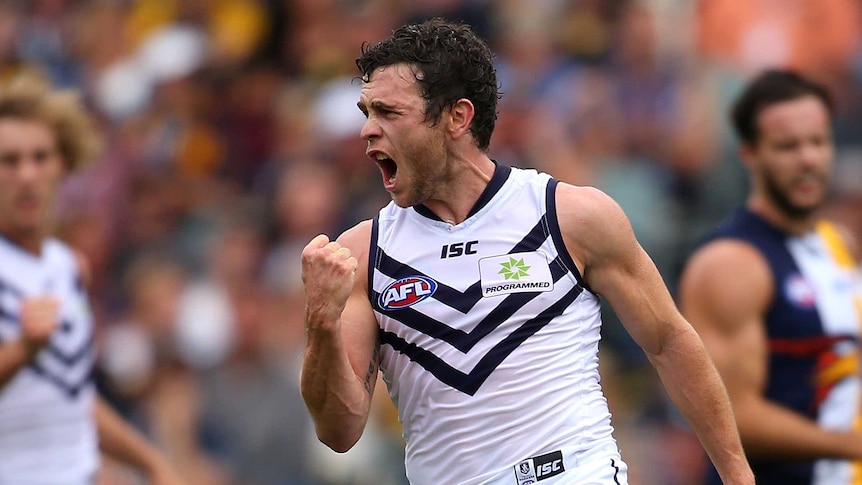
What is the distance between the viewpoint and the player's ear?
200 inches

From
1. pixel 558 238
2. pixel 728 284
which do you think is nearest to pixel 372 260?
pixel 558 238

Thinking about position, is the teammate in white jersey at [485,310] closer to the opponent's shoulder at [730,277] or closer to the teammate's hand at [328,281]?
the teammate's hand at [328,281]

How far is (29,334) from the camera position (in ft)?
21.5

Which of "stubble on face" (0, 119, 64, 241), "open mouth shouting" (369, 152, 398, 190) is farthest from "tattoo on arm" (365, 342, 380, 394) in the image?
"stubble on face" (0, 119, 64, 241)

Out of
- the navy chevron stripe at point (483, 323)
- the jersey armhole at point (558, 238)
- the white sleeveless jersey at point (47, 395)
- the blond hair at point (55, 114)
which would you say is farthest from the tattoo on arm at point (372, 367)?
the blond hair at point (55, 114)

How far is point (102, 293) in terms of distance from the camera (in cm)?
1224

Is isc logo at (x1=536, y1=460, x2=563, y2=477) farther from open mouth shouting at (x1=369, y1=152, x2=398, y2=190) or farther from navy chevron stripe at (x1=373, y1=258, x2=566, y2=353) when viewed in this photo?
open mouth shouting at (x1=369, y1=152, x2=398, y2=190)

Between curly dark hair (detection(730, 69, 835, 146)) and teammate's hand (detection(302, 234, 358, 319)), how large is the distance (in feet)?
11.0

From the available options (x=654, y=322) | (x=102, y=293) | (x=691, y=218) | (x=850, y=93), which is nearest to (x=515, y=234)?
(x=654, y=322)

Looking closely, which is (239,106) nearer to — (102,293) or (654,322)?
(102,293)

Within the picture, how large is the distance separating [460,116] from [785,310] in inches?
100

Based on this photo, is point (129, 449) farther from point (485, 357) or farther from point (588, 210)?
point (588, 210)

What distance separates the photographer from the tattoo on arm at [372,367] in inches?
199

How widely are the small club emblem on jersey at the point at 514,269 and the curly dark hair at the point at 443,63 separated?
0.52m
